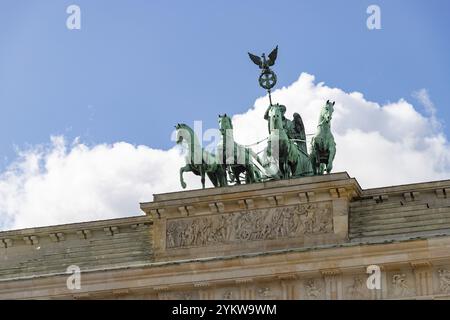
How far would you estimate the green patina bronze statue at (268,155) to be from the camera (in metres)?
30.5

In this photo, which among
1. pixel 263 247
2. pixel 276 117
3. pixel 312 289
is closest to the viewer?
pixel 312 289

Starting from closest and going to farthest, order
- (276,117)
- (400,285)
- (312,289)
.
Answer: (400,285) → (312,289) → (276,117)

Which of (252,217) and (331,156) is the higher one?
(331,156)

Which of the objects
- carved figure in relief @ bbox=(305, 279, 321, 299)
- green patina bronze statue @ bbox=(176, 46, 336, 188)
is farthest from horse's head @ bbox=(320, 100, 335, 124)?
carved figure in relief @ bbox=(305, 279, 321, 299)

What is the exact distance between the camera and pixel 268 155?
31031mm

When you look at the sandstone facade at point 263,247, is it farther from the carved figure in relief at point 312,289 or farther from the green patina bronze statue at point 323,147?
the green patina bronze statue at point 323,147

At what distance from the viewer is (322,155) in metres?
30.4

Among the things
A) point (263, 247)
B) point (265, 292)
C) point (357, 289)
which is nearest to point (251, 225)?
point (263, 247)

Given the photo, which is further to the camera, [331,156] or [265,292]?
[331,156]

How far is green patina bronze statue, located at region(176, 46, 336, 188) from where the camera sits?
100 feet

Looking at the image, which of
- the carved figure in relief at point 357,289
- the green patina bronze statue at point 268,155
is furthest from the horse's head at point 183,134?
the carved figure in relief at point 357,289

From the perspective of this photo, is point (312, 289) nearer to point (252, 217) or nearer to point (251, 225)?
point (251, 225)

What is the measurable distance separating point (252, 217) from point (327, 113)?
308 cm
